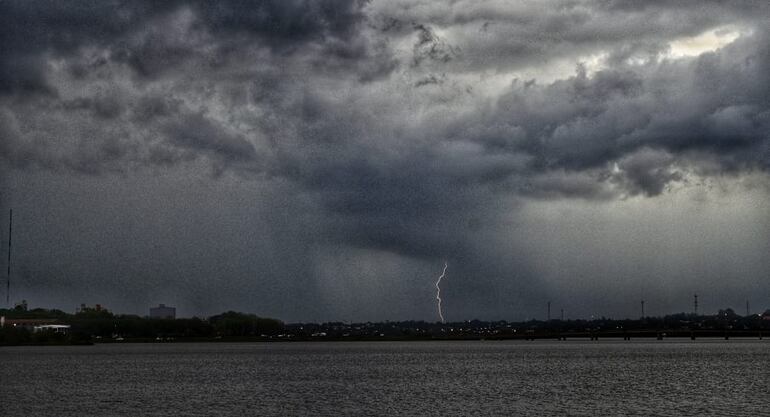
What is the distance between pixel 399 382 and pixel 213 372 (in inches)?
1845

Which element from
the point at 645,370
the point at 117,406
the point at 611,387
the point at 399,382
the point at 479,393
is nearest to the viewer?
the point at 117,406

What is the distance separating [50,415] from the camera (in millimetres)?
88250

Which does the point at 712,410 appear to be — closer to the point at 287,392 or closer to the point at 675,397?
the point at 675,397

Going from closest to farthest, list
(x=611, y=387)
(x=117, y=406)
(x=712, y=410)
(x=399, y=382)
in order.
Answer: (x=712, y=410)
(x=117, y=406)
(x=611, y=387)
(x=399, y=382)

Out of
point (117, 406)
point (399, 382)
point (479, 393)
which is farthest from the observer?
point (399, 382)

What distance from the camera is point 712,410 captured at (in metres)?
86.6

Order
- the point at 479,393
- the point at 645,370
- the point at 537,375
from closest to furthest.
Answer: the point at 479,393 < the point at 537,375 < the point at 645,370

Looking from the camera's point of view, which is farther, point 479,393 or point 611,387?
point 611,387

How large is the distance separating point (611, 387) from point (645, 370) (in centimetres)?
4832

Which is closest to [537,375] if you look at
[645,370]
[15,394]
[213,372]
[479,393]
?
[645,370]

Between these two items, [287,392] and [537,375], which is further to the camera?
[537,375]

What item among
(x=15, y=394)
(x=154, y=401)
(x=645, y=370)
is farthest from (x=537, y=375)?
(x=15, y=394)

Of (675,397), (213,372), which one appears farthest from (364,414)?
(213,372)

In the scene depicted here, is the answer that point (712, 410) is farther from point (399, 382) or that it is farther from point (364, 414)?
point (399, 382)
